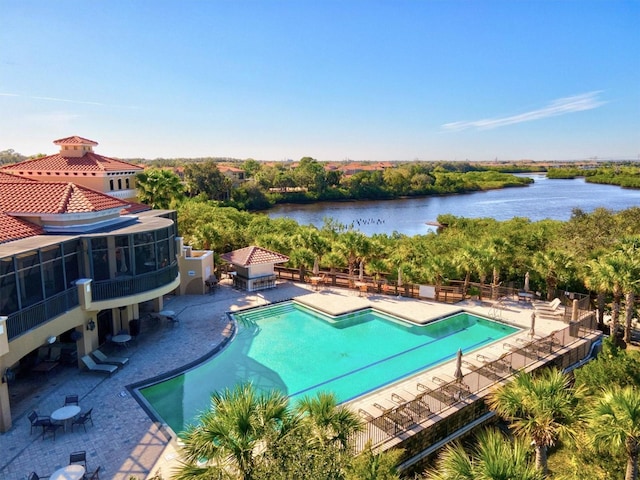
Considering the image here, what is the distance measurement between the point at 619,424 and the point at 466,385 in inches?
213

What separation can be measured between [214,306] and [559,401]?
17.1 meters

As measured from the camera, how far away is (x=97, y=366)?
15.4 metres

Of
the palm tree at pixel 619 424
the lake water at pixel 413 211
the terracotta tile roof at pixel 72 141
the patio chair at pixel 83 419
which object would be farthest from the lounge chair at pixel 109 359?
the lake water at pixel 413 211

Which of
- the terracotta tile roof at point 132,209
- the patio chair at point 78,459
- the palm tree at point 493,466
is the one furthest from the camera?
the terracotta tile roof at point 132,209

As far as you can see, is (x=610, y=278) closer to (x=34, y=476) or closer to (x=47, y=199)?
(x=34, y=476)

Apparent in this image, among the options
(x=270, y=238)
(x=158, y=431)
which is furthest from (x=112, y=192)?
(x=158, y=431)

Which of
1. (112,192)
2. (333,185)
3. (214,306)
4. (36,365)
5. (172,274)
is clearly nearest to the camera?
(36,365)

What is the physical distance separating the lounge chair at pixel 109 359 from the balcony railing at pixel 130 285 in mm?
2039

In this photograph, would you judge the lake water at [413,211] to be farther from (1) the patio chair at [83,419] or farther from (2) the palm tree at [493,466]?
(2) the palm tree at [493,466]

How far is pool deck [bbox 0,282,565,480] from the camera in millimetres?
10744

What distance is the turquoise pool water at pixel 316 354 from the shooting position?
14766mm

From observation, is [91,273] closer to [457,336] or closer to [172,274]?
[172,274]

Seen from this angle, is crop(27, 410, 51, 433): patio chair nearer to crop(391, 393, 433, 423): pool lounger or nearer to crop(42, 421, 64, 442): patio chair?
crop(42, 421, 64, 442): patio chair

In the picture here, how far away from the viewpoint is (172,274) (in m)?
18.9
